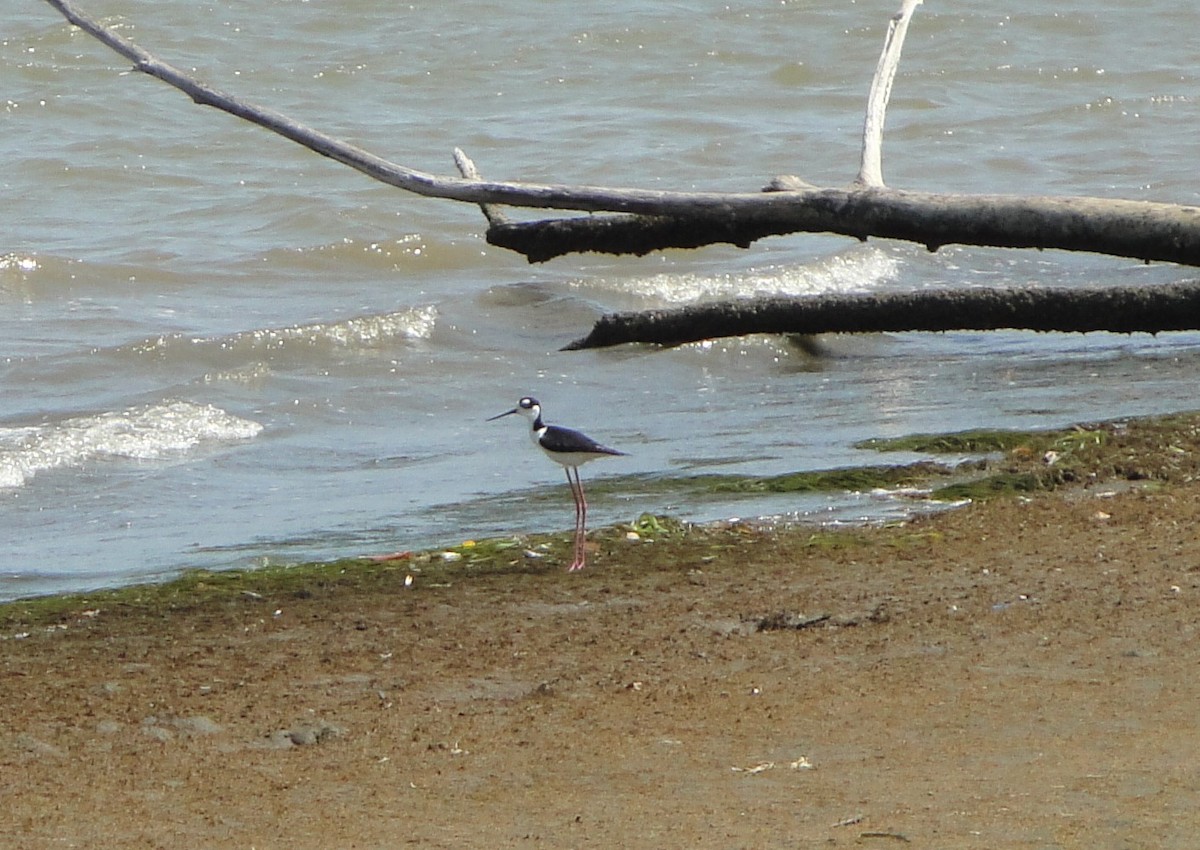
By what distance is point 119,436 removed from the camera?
32.3ft

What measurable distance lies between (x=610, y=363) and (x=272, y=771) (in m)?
7.16

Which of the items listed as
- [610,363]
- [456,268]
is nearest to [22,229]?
[456,268]

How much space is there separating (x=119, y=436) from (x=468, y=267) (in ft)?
19.2

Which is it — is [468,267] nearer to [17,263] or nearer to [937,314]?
[17,263]

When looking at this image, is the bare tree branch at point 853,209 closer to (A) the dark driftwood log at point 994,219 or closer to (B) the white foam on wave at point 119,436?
(A) the dark driftwood log at point 994,219

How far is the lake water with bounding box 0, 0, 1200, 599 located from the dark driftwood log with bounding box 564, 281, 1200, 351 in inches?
12.6

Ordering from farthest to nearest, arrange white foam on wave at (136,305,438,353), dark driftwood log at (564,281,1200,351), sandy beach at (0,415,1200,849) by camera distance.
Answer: white foam on wave at (136,305,438,353)
dark driftwood log at (564,281,1200,351)
sandy beach at (0,415,1200,849)

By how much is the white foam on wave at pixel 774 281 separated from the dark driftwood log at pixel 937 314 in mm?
3142

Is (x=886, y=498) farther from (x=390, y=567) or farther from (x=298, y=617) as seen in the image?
(x=298, y=617)

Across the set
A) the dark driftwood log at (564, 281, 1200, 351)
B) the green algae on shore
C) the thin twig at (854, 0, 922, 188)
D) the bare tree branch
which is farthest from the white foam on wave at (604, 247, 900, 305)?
the green algae on shore

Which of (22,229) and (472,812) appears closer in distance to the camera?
(472,812)

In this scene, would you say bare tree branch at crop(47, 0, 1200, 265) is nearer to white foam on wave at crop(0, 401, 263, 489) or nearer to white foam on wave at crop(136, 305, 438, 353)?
white foam on wave at crop(0, 401, 263, 489)

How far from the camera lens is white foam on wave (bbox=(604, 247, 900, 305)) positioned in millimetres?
14109

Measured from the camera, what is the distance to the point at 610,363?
37.6 feet
